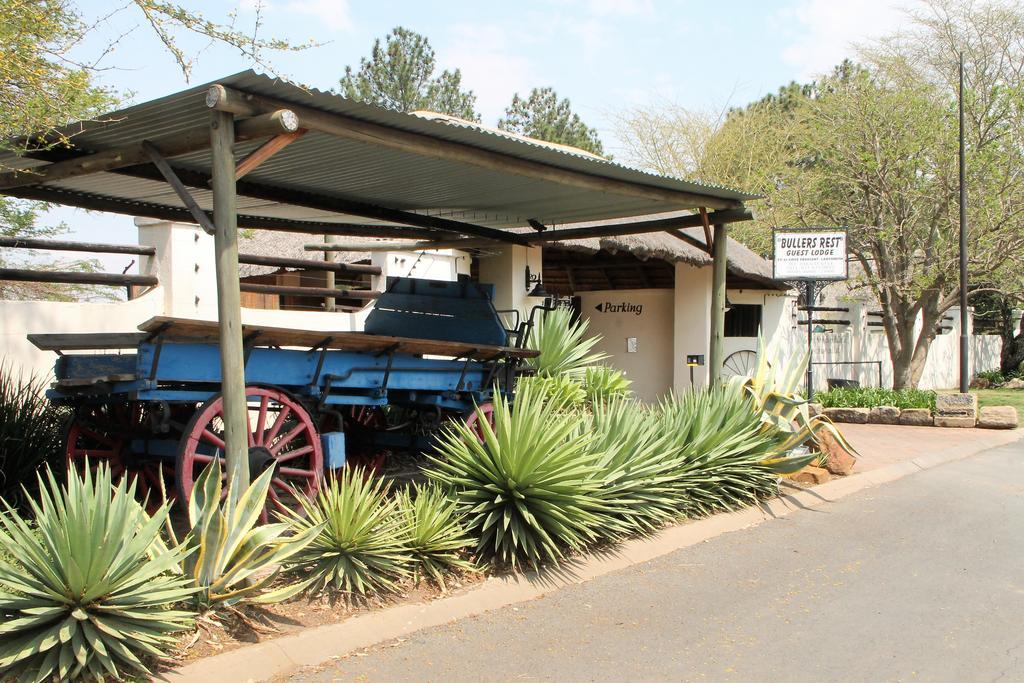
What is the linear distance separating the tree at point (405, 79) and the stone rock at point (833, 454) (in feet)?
104

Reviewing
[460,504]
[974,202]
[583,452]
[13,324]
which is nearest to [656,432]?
[583,452]

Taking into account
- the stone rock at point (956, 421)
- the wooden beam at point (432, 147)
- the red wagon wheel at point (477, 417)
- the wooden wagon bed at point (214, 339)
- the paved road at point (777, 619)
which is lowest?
the paved road at point (777, 619)

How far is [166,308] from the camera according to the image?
1073 cm

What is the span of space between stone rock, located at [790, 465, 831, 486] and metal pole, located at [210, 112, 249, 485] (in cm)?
706

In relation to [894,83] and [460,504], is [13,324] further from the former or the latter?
[894,83]

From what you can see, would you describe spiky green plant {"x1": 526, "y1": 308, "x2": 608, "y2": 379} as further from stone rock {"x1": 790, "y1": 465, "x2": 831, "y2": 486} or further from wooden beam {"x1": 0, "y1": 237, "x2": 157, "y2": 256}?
wooden beam {"x1": 0, "y1": 237, "x2": 157, "y2": 256}

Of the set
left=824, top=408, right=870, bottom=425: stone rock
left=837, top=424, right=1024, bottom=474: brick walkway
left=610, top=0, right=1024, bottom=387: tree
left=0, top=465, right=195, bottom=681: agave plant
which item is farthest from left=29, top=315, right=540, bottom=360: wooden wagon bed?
left=610, top=0, right=1024, bottom=387: tree

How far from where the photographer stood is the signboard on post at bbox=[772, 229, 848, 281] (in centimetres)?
1481

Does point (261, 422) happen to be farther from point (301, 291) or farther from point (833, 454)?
point (833, 454)

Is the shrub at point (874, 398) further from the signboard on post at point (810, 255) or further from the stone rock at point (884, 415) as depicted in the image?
the signboard on post at point (810, 255)

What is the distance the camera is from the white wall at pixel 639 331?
20.2m

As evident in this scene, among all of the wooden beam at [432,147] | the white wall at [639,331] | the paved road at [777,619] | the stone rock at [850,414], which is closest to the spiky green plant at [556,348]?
the wooden beam at [432,147]

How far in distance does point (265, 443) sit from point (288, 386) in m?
0.60

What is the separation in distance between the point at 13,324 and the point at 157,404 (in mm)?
2557
